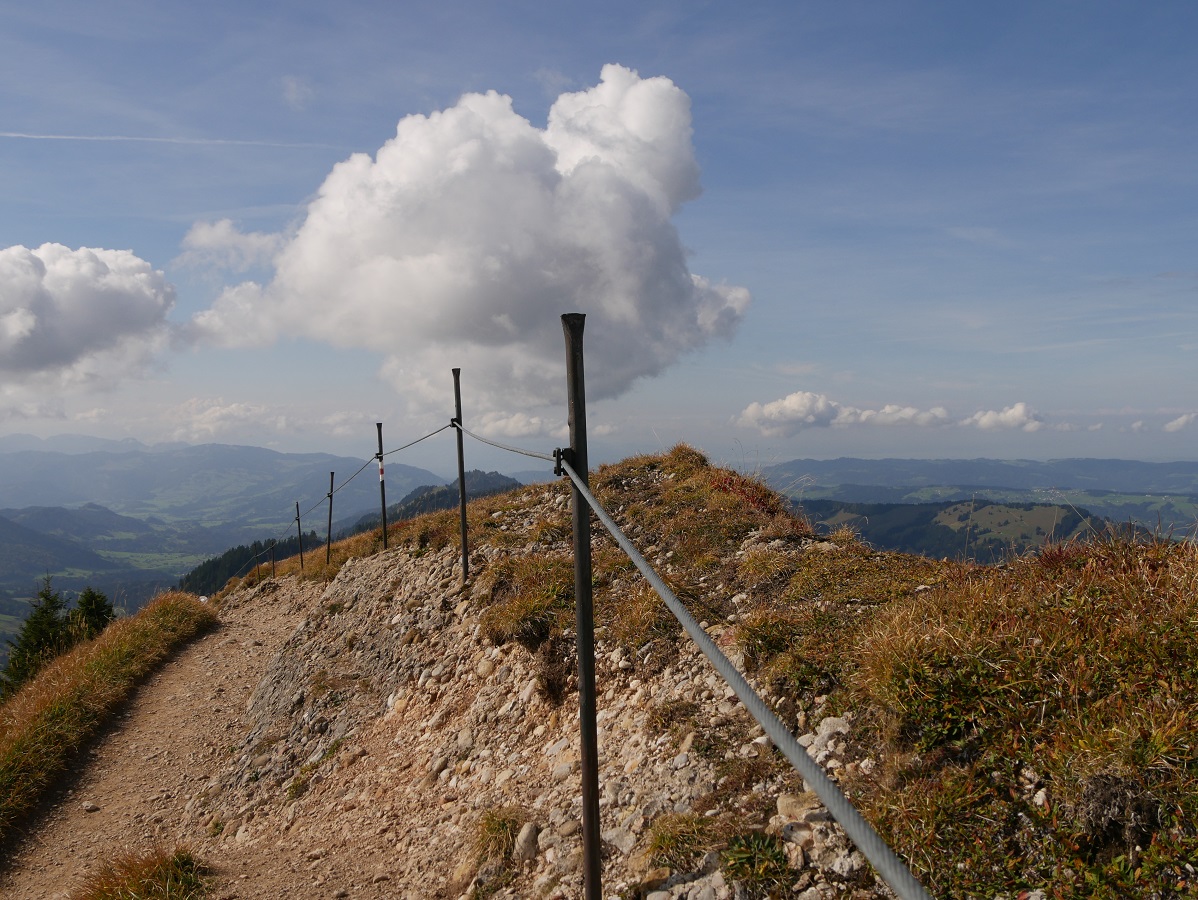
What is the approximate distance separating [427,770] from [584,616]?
637cm

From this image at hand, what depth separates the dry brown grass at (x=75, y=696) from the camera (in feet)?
45.4

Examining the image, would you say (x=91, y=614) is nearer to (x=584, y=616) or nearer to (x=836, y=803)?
(x=584, y=616)

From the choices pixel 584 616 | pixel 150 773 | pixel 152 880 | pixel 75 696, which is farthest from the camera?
pixel 75 696

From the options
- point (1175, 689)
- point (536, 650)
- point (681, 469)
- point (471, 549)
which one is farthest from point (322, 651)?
point (1175, 689)

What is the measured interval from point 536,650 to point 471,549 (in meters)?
6.18

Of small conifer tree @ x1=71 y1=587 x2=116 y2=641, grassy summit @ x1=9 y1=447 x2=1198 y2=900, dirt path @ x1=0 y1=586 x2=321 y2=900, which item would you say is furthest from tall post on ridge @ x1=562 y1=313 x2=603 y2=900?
small conifer tree @ x1=71 y1=587 x2=116 y2=641

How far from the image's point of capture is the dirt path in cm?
1174

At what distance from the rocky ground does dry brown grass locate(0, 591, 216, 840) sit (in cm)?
63

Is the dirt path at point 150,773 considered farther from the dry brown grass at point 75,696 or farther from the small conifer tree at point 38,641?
the small conifer tree at point 38,641

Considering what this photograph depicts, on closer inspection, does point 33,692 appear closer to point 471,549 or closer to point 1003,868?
point 471,549

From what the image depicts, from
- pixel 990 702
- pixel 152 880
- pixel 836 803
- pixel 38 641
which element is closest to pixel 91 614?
pixel 38 641

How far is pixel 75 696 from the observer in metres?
17.3

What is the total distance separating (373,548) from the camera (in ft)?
79.1

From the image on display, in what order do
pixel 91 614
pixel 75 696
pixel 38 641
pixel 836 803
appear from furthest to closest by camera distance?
pixel 91 614 → pixel 38 641 → pixel 75 696 → pixel 836 803
